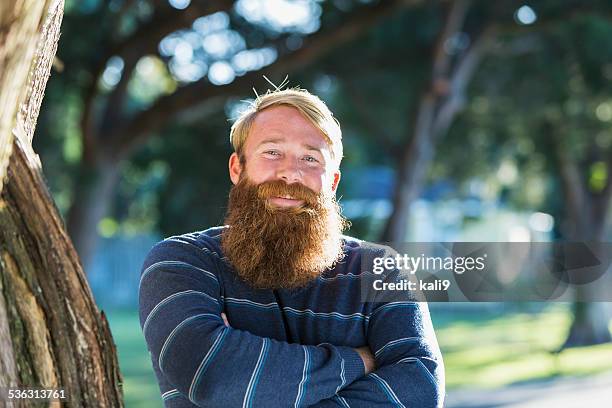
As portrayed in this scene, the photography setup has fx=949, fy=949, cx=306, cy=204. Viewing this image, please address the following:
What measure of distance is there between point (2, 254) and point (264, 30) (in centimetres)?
1042

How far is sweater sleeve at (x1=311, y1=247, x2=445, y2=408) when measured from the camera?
9.22 ft

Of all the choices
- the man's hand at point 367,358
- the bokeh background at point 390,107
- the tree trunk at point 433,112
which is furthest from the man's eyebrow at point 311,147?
the tree trunk at point 433,112

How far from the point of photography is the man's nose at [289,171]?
10.0ft

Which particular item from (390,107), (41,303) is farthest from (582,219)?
(41,303)


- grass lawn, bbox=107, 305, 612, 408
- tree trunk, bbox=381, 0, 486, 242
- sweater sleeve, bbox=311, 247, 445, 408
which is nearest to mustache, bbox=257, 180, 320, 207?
sweater sleeve, bbox=311, 247, 445, 408

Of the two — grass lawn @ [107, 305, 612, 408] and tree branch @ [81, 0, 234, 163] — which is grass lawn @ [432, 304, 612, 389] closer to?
grass lawn @ [107, 305, 612, 408]

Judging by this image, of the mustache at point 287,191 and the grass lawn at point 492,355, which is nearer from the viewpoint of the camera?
the mustache at point 287,191

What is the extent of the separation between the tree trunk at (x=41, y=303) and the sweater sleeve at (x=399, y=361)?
784 millimetres

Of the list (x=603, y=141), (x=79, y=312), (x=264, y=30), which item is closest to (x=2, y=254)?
(x=79, y=312)

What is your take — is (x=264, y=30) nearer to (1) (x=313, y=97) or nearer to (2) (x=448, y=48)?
(2) (x=448, y=48)

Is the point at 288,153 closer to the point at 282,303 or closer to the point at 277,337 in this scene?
the point at 282,303

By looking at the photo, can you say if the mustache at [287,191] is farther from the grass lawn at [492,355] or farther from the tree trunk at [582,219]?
the tree trunk at [582,219]

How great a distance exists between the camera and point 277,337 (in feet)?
9.68

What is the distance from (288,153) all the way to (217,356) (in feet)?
2.45
